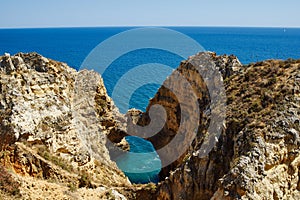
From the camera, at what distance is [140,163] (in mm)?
39719

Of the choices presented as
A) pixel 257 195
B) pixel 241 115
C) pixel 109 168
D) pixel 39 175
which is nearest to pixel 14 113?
pixel 39 175

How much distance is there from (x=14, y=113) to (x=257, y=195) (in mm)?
16525

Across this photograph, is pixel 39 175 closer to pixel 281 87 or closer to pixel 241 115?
pixel 241 115

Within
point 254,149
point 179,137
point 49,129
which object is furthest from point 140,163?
point 254,149

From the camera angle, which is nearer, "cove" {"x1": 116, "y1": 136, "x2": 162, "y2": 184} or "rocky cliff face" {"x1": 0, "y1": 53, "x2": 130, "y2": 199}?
"rocky cliff face" {"x1": 0, "y1": 53, "x2": 130, "y2": 199}

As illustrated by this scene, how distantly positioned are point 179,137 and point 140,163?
8622mm

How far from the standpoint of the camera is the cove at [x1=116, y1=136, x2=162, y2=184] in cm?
3600

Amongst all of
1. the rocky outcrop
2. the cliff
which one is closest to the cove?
the cliff

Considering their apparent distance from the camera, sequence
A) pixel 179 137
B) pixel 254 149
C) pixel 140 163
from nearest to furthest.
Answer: pixel 254 149, pixel 179 137, pixel 140 163

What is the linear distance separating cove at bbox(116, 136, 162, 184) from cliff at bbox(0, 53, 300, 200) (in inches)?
110

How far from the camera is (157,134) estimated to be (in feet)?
126

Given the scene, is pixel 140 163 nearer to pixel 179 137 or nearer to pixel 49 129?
pixel 179 137

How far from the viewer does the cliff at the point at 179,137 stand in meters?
16.5

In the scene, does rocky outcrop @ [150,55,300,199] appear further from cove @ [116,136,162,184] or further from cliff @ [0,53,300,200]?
cove @ [116,136,162,184]
